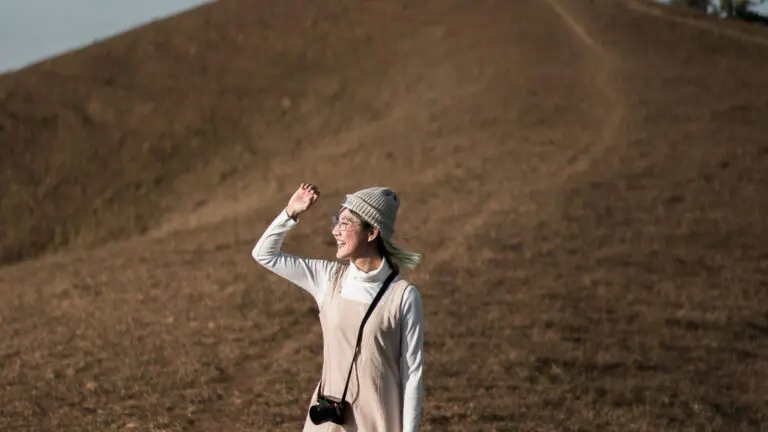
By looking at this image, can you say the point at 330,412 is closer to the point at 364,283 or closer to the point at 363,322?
the point at 363,322

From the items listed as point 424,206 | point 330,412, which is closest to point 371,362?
point 330,412

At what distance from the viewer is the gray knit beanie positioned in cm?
347

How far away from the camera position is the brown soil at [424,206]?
8547 millimetres

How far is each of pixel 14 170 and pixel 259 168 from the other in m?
5.35

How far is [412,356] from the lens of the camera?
3412 millimetres

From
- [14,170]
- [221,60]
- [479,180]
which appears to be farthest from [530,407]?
[221,60]

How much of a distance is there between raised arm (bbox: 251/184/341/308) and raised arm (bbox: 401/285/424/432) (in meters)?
0.38

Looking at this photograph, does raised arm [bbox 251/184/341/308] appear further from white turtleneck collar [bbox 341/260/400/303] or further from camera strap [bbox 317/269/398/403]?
camera strap [bbox 317/269/398/403]

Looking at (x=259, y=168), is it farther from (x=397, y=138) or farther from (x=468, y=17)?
(x=468, y=17)

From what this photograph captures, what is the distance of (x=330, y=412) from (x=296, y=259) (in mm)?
586

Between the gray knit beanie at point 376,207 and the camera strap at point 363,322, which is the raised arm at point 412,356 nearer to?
the camera strap at point 363,322

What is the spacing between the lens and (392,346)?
3.45 m

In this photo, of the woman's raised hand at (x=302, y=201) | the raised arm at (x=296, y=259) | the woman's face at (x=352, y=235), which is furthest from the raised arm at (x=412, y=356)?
the woman's raised hand at (x=302, y=201)

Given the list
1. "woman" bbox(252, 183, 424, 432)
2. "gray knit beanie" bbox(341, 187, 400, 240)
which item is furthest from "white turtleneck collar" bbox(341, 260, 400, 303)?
"gray knit beanie" bbox(341, 187, 400, 240)
